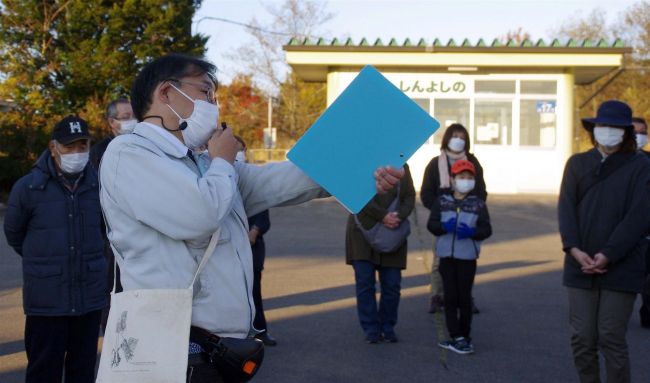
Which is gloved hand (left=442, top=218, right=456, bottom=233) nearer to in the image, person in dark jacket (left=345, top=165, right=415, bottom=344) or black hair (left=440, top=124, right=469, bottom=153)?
person in dark jacket (left=345, top=165, right=415, bottom=344)

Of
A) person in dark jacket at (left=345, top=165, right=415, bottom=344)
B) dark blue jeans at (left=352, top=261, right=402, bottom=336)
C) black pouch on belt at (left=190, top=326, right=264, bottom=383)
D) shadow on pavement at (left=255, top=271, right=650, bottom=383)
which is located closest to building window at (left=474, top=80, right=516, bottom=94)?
shadow on pavement at (left=255, top=271, right=650, bottom=383)

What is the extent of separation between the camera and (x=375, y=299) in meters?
7.36

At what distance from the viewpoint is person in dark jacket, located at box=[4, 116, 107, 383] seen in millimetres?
4738

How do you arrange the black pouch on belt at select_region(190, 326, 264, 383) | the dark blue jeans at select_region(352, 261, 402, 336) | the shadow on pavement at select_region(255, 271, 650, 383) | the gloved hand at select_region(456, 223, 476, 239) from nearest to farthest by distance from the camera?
the black pouch on belt at select_region(190, 326, 264, 383), the shadow on pavement at select_region(255, 271, 650, 383), the gloved hand at select_region(456, 223, 476, 239), the dark blue jeans at select_region(352, 261, 402, 336)

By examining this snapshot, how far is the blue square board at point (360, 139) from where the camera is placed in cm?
278

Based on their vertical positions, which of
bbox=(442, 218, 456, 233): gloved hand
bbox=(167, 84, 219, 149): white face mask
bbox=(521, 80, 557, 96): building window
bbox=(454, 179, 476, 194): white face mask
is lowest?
bbox=(442, 218, 456, 233): gloved hand

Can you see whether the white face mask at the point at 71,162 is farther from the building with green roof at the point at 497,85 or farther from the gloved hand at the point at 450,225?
the building with green roof at the point at 497,85

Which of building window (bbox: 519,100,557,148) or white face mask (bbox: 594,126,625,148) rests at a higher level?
building window (bbox: 519,100,557,148)

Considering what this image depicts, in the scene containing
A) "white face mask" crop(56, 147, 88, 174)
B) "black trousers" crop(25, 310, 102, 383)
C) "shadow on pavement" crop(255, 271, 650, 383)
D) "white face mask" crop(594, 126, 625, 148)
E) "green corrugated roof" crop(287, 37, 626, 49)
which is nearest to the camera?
"black trousers" crop(25, 310, 102, 383)

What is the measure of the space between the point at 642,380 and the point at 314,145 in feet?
14.8

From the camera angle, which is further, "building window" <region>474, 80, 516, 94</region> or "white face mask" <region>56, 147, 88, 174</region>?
"building window" <region>474, 80, 516, 94</region>

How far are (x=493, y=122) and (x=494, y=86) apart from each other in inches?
45.8

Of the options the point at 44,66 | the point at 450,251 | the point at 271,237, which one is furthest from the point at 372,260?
the point at 44,66

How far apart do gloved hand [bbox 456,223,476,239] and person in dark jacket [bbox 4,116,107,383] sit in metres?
3.27
